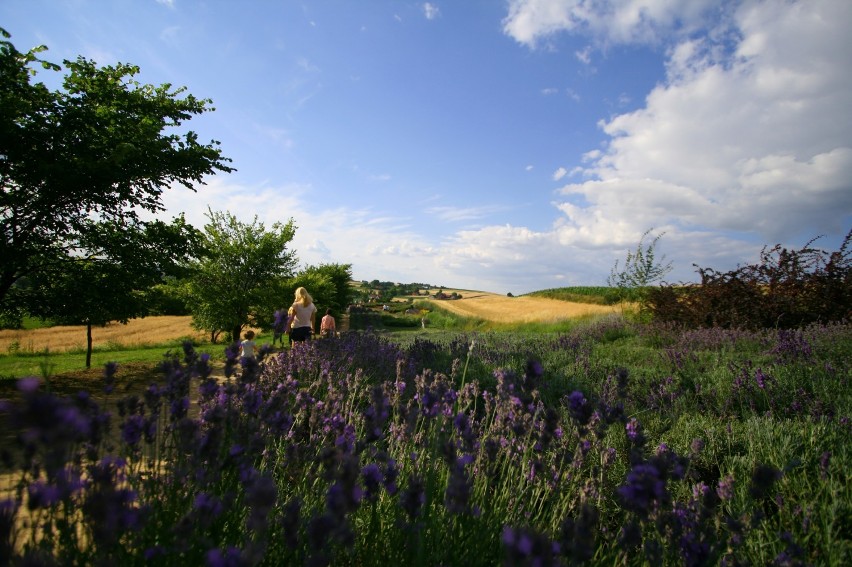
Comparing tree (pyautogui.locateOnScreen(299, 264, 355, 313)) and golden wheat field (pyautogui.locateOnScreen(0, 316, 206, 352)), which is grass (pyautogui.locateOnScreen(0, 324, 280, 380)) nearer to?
golden wheat field (pyautogui.locateOnScreen(0, 316, 206, 352))

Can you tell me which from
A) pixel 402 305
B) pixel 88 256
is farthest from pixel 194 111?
pixel 402 305

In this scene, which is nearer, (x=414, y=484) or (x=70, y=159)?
(x=414, y=484)

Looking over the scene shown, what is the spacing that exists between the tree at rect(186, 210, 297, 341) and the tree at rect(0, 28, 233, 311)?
7054 millimetres

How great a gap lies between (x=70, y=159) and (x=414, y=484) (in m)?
9.70

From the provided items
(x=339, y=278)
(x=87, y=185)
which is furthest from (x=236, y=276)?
(x=339, y=278)

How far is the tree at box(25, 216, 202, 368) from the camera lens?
8516 mm

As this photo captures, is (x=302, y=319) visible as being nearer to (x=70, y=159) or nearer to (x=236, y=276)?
(x=70, y=159)

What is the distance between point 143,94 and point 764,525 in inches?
536

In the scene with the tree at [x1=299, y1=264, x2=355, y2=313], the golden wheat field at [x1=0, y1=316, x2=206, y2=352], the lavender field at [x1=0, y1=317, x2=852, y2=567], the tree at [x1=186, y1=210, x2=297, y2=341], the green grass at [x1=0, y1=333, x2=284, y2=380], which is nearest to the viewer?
the lavender field at [x1=0, y1=317, x2=852, y2=567]

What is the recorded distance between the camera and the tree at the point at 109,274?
8516 mm

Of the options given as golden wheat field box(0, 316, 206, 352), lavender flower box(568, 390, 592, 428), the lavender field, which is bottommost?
golden wheat field box(0, 316, 206, 352)

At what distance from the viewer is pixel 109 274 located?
29.3 feet

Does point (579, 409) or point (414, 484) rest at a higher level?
point (579, 409)

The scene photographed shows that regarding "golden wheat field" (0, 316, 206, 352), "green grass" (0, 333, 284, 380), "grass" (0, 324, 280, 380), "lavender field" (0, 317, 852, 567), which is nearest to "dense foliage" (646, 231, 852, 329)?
"lavender field" (0, 317, 852, 567)
